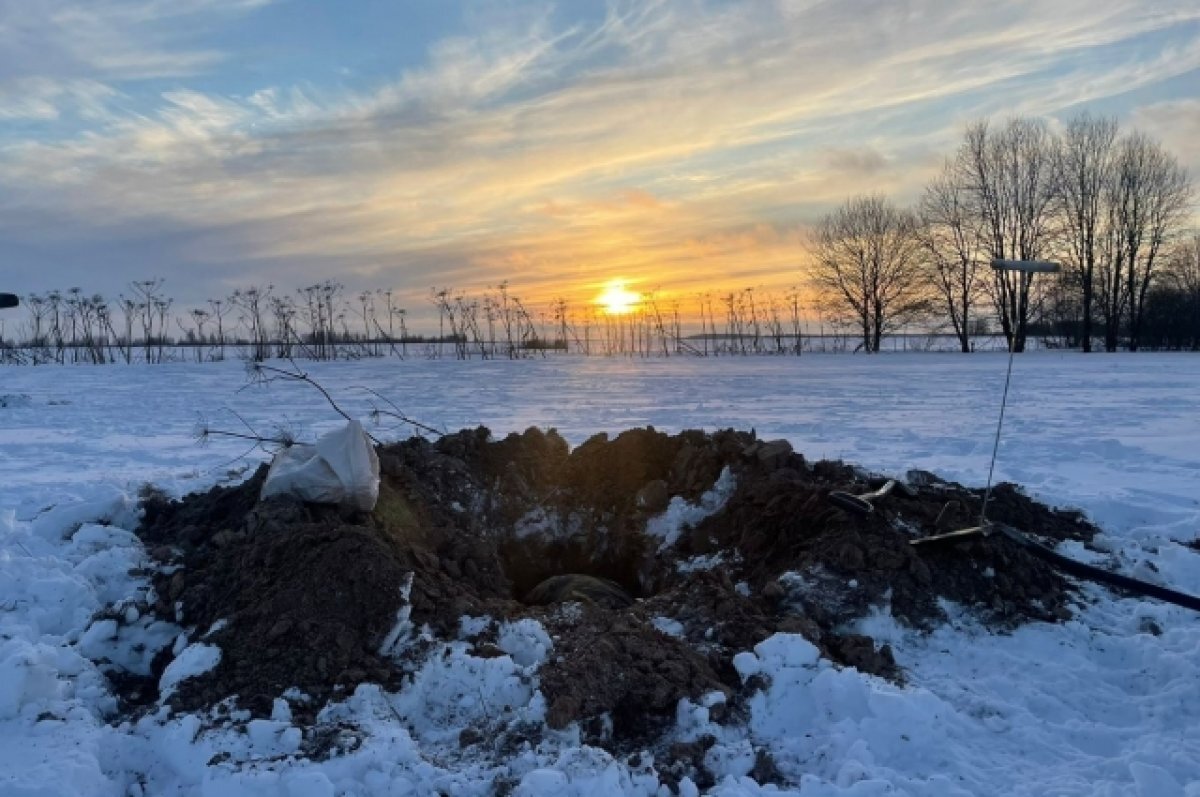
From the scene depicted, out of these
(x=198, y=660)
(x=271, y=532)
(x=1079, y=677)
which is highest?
(x=271, y=532)

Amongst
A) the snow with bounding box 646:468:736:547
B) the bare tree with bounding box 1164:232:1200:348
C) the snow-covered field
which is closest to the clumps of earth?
the snow with bounding box 646:468:736:547

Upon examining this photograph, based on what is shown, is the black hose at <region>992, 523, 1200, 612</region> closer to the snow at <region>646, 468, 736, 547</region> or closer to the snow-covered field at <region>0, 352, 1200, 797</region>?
the snow-covered field at <region>0, 352, 1200, 797</region>

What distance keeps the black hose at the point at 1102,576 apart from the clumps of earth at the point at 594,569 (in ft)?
0.26

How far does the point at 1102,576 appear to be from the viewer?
4344mm

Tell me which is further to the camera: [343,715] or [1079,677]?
[1079,677]

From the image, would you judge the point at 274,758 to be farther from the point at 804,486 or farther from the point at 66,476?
the point at 66,476

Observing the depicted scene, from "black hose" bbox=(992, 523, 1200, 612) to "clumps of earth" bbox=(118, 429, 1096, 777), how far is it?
0.26 ft

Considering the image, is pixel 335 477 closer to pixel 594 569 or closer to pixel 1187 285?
pixel 594 569

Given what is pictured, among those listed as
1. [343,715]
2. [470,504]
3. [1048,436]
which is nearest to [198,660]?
[343,715]

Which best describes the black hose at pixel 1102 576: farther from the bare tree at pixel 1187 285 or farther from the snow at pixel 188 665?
the bare tree at pixel 1187 285

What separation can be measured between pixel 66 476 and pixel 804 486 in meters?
6.77

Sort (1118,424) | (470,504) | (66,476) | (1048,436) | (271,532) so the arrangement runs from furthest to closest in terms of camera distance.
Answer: (1118,424) → (1048,436) → (66,476) → (470,504) → (271,532)

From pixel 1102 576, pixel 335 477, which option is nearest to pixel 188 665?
pixel 335 477

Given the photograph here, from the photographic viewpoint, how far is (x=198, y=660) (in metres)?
3.67
